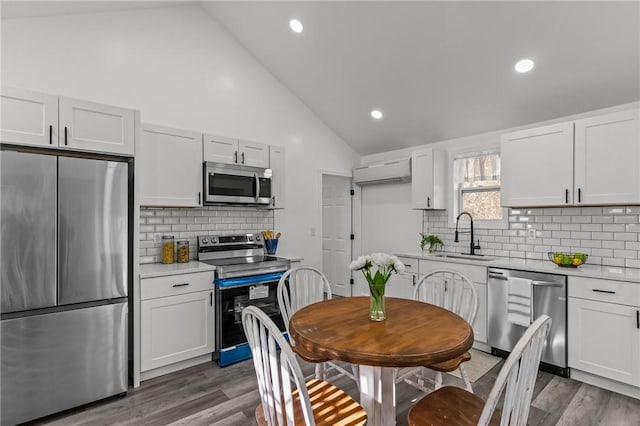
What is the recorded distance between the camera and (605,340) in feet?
8.63

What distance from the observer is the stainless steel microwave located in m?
3.38

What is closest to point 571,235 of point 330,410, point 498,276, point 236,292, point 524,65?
point 498,276

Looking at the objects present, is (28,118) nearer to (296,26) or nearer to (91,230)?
(91,230)

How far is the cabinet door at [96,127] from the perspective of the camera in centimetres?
234

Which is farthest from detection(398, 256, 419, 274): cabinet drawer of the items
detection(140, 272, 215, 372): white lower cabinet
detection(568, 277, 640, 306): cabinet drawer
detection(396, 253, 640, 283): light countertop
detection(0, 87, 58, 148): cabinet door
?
detection(0, 87, 58, 148): cabinet door

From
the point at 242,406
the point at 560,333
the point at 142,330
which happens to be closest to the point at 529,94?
the point at 560,333

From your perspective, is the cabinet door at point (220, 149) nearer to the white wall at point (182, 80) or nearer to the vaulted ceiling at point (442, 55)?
the white wall at point (182, 80)

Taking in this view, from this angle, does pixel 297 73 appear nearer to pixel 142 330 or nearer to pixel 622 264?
pixel 142 330

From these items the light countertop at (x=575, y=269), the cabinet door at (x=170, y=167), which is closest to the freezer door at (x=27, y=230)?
the cabinet door at (x=170, y=167)

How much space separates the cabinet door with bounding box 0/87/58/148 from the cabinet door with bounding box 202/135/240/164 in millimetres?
1286

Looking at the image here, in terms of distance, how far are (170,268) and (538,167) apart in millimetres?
3642

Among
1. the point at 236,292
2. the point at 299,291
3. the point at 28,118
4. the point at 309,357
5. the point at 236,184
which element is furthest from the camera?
the point at 236,184

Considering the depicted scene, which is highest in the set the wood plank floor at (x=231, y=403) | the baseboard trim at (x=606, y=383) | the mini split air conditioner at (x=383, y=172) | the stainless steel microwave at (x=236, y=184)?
the mini split air conditioner at (x=383, y=172)

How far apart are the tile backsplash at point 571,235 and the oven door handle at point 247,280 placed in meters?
2.44
